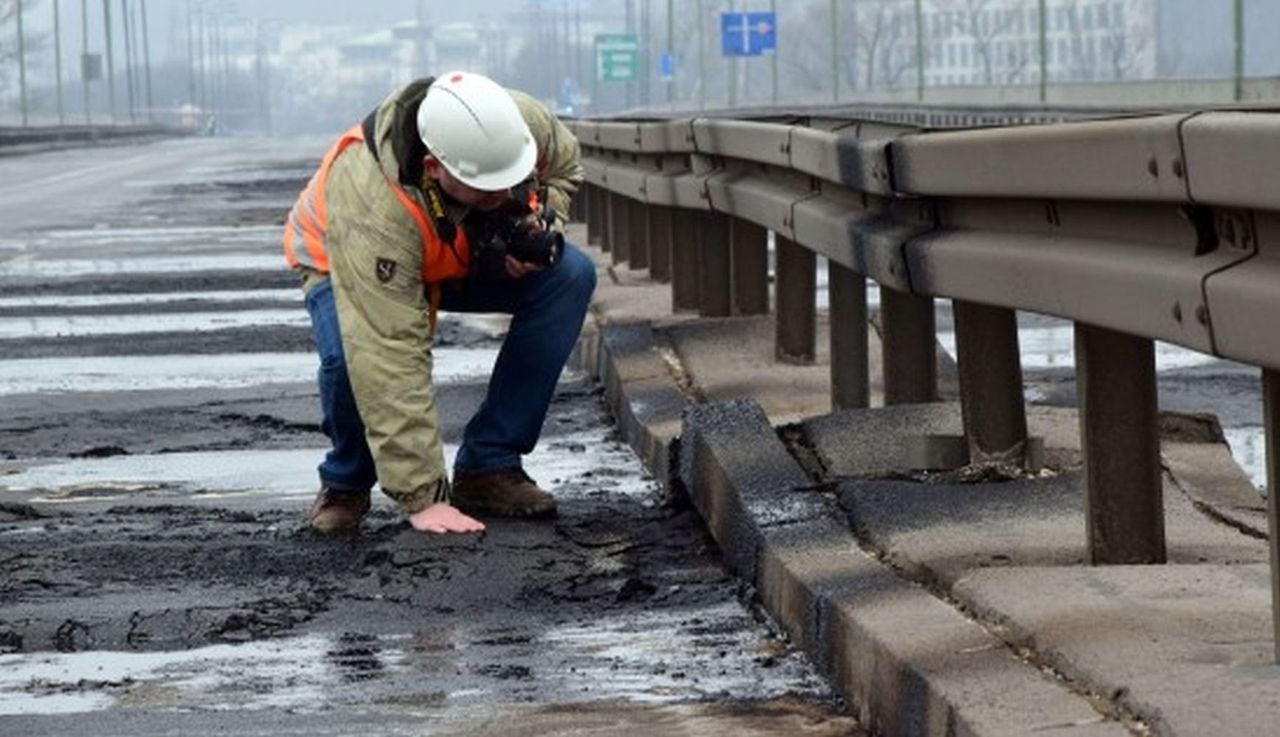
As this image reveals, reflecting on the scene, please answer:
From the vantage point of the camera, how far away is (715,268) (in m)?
12.5

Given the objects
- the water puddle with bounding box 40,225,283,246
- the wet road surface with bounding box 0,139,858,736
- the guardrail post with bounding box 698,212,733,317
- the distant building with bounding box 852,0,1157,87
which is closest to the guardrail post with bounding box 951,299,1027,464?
the wet road surface with bounding box 0,139,858,736

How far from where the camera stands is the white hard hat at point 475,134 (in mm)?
7969

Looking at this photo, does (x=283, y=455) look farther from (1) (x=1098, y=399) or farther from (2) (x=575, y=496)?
(1) (x=1098, y=399)

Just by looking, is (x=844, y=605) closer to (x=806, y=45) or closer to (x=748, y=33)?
(x=748, y=33)

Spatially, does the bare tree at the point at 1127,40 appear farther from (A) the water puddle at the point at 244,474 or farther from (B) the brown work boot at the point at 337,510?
(B) the brown work boot at the point at 337,510

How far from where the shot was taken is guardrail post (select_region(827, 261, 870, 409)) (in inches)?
362

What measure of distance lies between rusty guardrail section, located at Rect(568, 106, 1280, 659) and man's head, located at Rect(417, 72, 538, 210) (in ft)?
2.57

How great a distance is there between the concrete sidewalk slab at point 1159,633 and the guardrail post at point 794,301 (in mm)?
4765

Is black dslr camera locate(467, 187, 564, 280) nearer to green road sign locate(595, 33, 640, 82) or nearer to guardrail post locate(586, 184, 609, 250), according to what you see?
guardrail post locate(586, 184, 609, 250)

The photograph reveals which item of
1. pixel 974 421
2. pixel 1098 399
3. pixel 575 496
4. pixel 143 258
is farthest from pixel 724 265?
pixel 143 258

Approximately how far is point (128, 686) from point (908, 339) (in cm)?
293

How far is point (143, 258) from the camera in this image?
21969 millimetres

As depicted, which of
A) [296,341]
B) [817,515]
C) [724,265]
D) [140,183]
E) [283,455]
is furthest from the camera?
[140,183]

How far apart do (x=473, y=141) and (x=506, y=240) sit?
543mm
